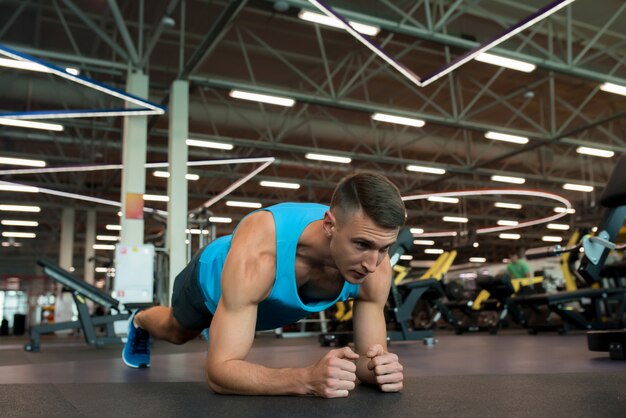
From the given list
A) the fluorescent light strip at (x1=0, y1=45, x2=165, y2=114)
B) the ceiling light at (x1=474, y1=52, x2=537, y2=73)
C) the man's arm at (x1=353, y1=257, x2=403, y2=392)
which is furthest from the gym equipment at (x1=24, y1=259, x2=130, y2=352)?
the ceiling light at (x1=474, y1=52, x2=537, y2=73)

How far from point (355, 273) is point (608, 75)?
26.5 ft

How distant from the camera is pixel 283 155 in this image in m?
13.3

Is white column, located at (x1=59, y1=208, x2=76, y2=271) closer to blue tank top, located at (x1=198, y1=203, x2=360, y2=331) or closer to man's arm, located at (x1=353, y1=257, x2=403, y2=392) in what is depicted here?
blue tank top, located at (x1=198, y1=203, x2=360, y2=331)

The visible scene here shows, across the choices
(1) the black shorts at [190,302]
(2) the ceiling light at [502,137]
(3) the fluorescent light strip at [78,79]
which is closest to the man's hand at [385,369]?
(1) the black shorts at [190,302]

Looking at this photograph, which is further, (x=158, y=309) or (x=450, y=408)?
(x=158, y=309)

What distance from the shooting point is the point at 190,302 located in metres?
2.18

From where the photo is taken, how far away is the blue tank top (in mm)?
1699

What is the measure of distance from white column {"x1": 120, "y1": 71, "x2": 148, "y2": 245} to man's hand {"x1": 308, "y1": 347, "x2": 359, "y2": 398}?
20.3 ft

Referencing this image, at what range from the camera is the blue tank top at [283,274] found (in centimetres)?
170

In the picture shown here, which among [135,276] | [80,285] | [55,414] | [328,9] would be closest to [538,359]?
[55,414]

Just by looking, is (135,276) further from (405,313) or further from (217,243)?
(217,243)

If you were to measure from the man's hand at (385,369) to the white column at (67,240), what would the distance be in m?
14.5

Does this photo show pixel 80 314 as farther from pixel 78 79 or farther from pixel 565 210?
pixel 565 210

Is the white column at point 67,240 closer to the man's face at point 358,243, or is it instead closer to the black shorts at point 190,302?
the black shorts at point 190,302
